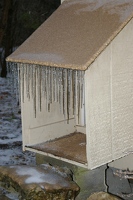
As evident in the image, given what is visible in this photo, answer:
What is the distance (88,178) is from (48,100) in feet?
4.52

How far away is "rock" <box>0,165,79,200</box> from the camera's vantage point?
4.77 m

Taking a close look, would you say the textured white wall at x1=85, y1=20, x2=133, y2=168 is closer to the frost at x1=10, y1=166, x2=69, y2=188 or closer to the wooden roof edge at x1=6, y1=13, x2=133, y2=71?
the wooden roof edge at x1=6, y1=13, x2=133, y2=71

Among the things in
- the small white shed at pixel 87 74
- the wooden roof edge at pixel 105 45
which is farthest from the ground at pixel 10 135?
the wooden roof edge at pixel 105 45

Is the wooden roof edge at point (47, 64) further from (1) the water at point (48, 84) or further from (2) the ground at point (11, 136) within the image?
(2) the ground at point (11, 136)

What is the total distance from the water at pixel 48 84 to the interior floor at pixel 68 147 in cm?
49

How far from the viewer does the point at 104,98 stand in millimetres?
4906

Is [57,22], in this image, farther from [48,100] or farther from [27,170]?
[27,170]

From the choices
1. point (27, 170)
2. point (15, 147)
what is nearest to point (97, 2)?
point (27, 170)

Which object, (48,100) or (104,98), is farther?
(48,100)

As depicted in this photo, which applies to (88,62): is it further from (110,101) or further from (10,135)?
(10,135)

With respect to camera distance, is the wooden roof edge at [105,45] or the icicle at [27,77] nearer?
the wooden roof edge at [105,45]

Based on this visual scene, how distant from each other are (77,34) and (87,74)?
2.55 feet

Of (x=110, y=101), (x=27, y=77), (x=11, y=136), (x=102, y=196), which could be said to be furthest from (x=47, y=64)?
(x=11, y=136)

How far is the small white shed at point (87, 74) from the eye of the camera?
188 inches
